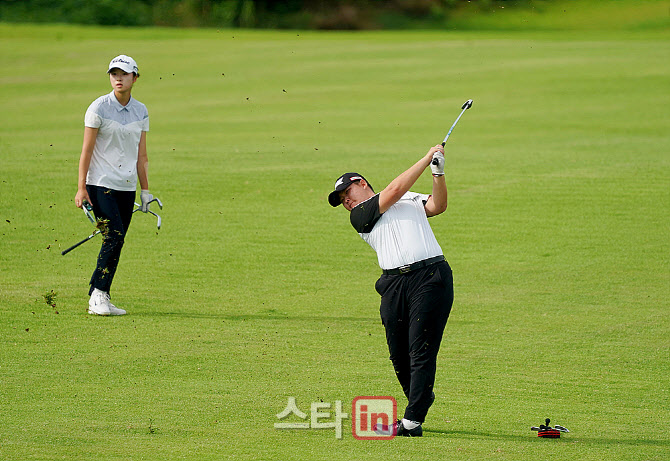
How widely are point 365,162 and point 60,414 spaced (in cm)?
1196

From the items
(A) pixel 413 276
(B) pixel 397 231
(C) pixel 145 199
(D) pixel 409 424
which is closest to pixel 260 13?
(C) pixel 145 199

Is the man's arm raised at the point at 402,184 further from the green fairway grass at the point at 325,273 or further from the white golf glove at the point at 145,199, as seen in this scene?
the white golf glove at the point at 145,199

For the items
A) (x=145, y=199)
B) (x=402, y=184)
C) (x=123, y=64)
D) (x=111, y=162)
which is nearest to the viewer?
(x=402, y=184)

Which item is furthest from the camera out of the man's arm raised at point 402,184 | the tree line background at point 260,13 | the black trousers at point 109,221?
the tree line background at point 260,13

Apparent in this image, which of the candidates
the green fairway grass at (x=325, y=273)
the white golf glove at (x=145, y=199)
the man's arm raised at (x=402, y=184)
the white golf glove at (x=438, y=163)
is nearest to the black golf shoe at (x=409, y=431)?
the green fairway grass at (x=325, y=273)

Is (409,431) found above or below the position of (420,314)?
below

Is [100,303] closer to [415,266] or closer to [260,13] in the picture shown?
[415,266]

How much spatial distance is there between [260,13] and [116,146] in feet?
147

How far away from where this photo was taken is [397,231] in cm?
647

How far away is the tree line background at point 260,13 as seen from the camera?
5000 centimetres

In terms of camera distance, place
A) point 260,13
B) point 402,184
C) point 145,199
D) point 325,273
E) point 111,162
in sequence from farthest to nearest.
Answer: point 260,13 → point 325,273 → point 145,199 → point 111,162 → point 402,184

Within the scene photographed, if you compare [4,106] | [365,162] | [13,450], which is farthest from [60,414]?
[4,106]

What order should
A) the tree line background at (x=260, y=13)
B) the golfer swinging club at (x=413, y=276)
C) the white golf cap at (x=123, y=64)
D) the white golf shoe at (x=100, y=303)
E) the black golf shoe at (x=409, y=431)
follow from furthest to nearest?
the tree line background at (x=260, y=13) → the white golf shoe at (x=100, y=303) → the white golf cap at (x=123, y=64) → the black golf shoe at (x=409, y=431) → the golfer swinging club at (x=413, y=276)

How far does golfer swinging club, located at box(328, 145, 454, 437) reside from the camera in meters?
6.41
